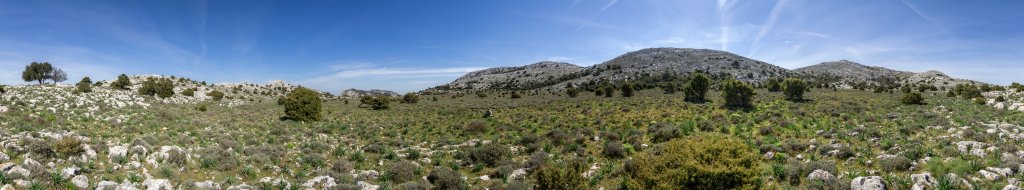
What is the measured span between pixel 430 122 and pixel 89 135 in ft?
64.8

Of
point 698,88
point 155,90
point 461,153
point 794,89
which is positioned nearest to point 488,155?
point 461,153

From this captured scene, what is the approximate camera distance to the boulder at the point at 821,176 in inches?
519

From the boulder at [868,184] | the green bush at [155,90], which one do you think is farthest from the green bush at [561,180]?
the green bush at [155,90]

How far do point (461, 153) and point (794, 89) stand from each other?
141ft

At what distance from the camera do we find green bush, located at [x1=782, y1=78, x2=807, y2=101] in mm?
46656

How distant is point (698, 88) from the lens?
50344 millimetres

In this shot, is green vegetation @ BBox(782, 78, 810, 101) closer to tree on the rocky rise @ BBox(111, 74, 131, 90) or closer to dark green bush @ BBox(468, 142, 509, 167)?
dark green bush @ BBox(468, 142, 509, 167)

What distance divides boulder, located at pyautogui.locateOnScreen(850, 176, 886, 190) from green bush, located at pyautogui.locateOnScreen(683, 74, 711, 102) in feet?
126

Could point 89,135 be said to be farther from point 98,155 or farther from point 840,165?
point 840,165

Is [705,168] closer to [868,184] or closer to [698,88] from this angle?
[868,184]

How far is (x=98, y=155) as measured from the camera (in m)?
14.4

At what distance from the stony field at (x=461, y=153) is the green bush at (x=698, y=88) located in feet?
65.4

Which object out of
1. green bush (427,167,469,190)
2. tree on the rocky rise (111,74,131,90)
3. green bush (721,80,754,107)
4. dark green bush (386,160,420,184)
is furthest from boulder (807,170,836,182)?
tree on the rocky rise (111,74,131,90)

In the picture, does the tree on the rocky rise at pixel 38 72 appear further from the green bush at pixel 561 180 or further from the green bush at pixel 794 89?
the green bush at pixel 794 89
